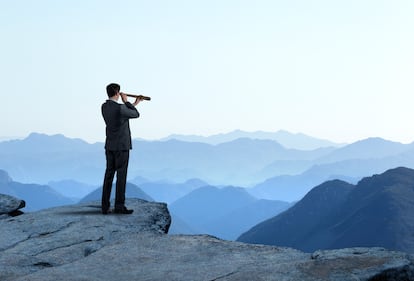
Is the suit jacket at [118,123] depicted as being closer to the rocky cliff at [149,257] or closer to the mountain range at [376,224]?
the rocky cliff at [149,257]

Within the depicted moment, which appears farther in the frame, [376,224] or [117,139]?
[376,224]

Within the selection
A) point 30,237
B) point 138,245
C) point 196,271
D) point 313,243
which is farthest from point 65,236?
point 313,243

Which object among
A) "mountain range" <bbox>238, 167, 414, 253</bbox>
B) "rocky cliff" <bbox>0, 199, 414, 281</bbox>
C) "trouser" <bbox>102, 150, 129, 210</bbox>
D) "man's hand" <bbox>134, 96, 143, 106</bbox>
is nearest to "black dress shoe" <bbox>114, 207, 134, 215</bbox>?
"rocky cliff" <bbox>0, 199, 414, 281</bbox>

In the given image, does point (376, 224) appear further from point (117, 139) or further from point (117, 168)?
point (117, 139)

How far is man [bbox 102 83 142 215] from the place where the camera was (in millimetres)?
12055

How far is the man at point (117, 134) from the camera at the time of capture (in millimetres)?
12055

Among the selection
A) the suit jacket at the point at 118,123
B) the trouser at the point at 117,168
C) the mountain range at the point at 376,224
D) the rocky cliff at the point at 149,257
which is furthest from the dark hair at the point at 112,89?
the mountain range at the point at 376,224

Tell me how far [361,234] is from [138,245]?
171 metres

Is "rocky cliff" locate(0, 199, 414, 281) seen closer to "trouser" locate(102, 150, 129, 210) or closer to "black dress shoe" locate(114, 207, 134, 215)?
"black dress shoe" locate(114, 207, 134, 215)

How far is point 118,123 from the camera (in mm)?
12305

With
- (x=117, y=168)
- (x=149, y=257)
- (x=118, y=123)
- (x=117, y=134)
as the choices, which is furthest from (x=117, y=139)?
(x=149, y=257)

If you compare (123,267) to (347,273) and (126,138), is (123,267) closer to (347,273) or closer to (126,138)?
(347,273)

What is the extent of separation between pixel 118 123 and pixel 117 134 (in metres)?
0.30

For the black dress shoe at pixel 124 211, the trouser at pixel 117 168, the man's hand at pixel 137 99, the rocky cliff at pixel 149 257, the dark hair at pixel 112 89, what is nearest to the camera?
the rocky cliff at pixel 149 257
